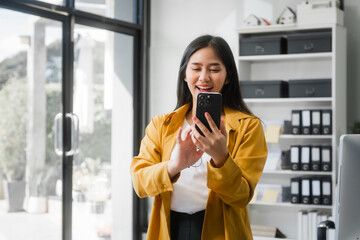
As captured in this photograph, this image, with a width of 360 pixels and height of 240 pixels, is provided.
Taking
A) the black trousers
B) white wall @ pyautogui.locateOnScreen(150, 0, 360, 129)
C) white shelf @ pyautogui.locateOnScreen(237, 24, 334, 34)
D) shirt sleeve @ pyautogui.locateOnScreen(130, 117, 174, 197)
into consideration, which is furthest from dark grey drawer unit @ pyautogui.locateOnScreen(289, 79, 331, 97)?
the black trousers

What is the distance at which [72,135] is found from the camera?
3.72 m

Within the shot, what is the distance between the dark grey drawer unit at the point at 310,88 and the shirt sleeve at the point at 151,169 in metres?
2.62

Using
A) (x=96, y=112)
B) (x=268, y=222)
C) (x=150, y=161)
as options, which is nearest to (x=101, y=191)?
(x=96, y=112)

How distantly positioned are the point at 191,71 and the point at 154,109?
3461 mm

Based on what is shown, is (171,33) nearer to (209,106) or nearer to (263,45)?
(263,45)

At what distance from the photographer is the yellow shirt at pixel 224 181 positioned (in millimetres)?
1188

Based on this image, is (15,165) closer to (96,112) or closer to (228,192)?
(96,112)

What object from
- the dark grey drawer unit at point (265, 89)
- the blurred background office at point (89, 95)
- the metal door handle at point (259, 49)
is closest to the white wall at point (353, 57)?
the blurred background office at point (89, 95)

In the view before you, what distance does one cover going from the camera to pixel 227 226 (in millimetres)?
1252

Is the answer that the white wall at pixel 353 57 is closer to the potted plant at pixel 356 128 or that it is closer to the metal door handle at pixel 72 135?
the potted plant at pixel 356 128

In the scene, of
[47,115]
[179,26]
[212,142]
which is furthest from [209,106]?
[179,26]

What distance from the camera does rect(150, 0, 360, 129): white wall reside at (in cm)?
438

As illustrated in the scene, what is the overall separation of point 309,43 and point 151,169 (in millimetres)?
2873

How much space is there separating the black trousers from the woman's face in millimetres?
333
